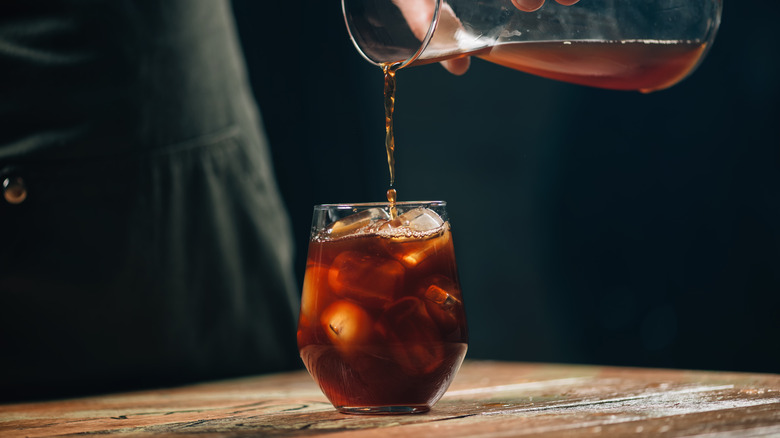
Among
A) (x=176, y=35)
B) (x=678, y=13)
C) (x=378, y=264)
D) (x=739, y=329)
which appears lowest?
(x=739, y=329)

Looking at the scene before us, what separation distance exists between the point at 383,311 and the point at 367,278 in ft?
0.16

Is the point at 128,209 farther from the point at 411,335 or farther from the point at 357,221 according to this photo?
the point at 411,335

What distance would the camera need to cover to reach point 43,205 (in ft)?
5.67

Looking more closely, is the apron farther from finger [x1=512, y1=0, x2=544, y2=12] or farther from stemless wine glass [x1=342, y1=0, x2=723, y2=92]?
finger [x1=512, y1=0, x2=544, y2=12]

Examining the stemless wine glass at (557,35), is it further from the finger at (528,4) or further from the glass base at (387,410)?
the glass base at (387,410)

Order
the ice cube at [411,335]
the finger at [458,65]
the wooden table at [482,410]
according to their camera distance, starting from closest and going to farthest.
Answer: the wooden table at [482,410], the ice cube at [411,335], the finger at [458,65]

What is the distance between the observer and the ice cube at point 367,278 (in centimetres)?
118

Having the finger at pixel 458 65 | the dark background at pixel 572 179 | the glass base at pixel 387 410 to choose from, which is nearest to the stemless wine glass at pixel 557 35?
the finger at pixel 458 65

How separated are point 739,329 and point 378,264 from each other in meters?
2.06

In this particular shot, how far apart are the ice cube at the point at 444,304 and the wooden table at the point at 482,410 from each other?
0.37 ft

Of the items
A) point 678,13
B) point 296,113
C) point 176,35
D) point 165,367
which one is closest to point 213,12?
point 176,35

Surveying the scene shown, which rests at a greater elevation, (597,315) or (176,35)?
(176,35)

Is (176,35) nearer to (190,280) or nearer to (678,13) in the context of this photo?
(190,280)

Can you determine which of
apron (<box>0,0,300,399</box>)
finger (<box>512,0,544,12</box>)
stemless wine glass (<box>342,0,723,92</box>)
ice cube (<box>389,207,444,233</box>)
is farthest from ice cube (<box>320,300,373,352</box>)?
apron (<box>0,0,300,399</box>)
